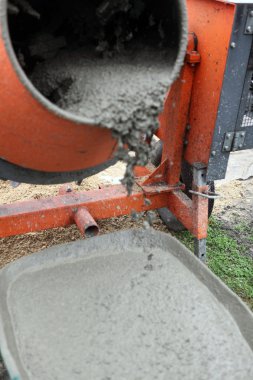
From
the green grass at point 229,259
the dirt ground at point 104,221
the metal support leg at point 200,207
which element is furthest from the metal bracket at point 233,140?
the green grass at point 229,259

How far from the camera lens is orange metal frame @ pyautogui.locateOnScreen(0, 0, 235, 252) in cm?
193

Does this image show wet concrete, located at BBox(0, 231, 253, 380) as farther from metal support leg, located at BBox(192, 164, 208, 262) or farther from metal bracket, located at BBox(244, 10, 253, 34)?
metal bracket, located at BBox(244, 10, 253, 34)

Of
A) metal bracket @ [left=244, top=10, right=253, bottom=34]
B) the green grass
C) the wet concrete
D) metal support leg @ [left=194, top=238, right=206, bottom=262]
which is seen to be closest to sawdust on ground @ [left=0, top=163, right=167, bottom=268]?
the green grass

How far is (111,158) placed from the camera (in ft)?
6.02

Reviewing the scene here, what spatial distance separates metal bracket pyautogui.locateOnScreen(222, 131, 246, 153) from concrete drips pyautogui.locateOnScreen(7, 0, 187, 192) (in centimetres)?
69

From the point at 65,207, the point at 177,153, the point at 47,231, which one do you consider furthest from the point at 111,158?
the point at 47,231

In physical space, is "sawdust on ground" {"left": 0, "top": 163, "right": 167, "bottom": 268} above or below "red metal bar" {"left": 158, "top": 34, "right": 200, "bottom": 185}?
below

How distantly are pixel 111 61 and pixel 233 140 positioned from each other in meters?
0.81

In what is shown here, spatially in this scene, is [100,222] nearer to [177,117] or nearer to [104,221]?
[104,221]

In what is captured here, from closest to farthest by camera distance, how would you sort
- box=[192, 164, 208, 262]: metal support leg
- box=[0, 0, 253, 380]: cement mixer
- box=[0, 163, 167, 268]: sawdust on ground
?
box=[0, 0, 253, 380]: cement mixer < box=[192, 164, 208, 262]: metal support leg < box=[0, 163, 167, 268]: sawdust on ground

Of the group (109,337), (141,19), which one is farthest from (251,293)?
(141,19)

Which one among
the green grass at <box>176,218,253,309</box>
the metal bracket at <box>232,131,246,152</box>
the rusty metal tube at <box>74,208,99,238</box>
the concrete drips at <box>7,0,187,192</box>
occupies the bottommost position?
the green grass at <box>176,218,253,309</box>

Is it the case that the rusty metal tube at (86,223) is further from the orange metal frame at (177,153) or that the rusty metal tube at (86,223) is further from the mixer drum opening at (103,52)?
the mixer drum opening at (103,52)

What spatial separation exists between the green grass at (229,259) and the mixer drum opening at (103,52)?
143 centimetres
